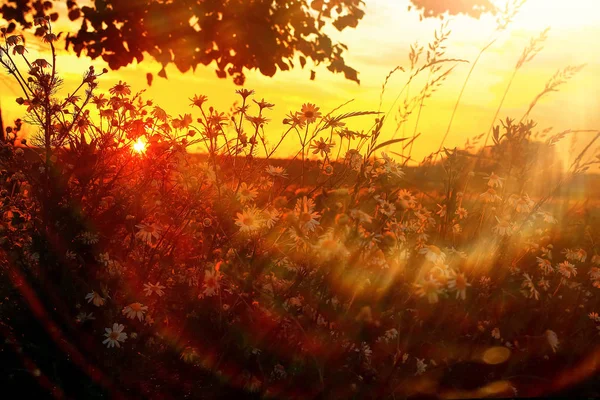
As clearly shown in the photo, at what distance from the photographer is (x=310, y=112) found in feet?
9.79

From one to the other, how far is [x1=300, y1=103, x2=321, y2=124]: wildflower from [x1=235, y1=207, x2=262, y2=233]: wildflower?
0.63m

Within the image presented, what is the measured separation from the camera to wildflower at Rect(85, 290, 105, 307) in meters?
2.35

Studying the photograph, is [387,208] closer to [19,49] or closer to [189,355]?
[189,355]

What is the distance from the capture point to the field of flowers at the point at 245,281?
2277 millimetres

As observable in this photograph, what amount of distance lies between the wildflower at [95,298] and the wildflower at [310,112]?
1.29 meters

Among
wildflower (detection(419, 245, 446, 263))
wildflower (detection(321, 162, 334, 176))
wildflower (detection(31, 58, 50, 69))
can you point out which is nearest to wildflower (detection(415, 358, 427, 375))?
wildflower (detection(419, 245, 446, 263))

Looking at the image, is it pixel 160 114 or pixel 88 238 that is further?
pixel 160 114

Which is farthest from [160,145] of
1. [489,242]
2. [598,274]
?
[598,274]

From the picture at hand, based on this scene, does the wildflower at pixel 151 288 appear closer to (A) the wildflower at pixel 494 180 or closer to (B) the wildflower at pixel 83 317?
(B) the wildflower at pixel 83 317

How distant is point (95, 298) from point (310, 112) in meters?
1.37

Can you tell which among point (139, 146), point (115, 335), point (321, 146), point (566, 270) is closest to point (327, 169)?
point (321, 146)

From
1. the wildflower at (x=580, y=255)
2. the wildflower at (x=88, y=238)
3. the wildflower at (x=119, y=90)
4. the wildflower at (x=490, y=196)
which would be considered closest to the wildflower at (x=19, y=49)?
the wildflower at (x=119, y=90)

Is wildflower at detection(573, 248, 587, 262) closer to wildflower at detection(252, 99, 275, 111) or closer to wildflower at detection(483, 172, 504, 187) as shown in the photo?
wildflower at detection(483, 172, 504, 187)

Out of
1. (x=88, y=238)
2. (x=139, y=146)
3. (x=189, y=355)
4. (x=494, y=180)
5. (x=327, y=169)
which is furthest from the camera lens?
(x=494, y=180)
